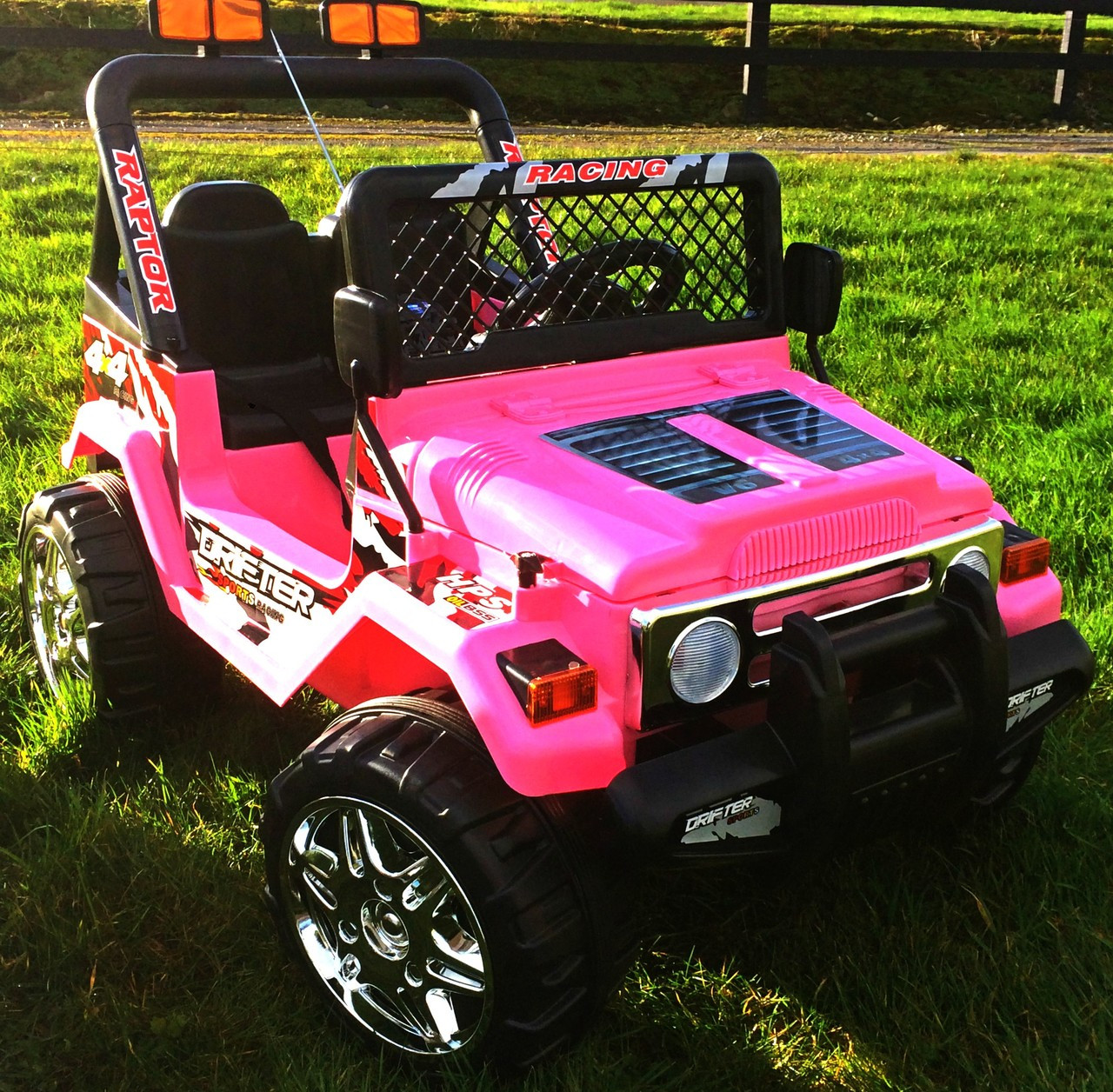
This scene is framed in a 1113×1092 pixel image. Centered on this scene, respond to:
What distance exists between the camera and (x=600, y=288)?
117 inches

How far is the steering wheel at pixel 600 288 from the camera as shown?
9.47 feet

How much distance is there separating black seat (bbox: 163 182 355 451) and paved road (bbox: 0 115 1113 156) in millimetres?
9098

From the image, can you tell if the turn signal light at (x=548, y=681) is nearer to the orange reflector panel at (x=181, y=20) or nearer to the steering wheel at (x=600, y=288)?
the steering wheel at (x=600, y=288)

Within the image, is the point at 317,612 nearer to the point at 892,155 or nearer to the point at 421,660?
the point at 421,660

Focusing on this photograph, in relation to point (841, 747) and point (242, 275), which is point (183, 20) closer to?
Answer: point (242, 275)

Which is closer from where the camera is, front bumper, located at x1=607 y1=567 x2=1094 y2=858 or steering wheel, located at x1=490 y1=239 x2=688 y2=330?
front bumper, located at x1=607 y1=567 x2=1094 y2=858

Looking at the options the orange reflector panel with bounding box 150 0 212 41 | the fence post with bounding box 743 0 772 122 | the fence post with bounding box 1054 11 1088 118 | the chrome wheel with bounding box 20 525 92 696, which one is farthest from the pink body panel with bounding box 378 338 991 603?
the fence post with bounding box 1054 11 1088 118

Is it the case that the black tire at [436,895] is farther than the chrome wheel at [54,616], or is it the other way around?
the chrome wheel at [54,616]

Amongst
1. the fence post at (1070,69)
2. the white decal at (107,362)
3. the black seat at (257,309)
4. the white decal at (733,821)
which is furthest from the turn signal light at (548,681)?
the fence post at (1070,69)

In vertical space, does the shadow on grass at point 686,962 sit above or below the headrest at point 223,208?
below

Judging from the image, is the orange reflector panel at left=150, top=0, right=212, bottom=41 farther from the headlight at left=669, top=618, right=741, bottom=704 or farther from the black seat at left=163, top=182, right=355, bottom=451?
the headlight at left=669, top=618, right=741, bottom=704

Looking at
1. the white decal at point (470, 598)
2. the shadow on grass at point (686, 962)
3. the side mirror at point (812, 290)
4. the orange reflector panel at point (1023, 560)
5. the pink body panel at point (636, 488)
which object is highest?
the side mirror at point (812, 290)

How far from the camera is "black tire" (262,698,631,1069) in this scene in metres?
2.15

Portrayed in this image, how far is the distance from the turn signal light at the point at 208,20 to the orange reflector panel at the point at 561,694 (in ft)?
6.41
